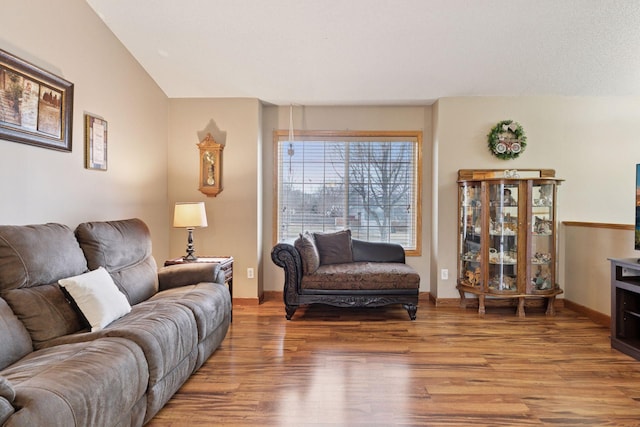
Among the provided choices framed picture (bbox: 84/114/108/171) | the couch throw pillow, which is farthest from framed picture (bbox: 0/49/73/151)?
the couch throw pillow

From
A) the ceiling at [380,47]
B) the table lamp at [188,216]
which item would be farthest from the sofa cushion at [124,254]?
the ceiling at [380,47]

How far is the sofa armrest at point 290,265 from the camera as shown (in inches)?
150

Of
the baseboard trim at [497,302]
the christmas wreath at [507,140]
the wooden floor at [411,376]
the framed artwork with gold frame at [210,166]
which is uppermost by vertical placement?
the christmas wreath at [507,140]

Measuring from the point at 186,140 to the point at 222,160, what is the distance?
500 mm

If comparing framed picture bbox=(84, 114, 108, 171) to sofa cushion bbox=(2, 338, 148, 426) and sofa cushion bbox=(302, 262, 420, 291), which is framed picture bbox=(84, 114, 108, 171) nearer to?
sofa cushion bbox=(2, 338, 148, 426)

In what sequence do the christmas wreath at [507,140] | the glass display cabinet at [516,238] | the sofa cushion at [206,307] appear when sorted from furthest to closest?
the christmas wreath at [507,140]
the glass display cabinet at [516,238]
the sofa cushion at [206,307]

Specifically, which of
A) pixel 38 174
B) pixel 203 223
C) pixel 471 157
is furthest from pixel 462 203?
pixel 38 174

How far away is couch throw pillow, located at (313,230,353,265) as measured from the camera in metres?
4.32

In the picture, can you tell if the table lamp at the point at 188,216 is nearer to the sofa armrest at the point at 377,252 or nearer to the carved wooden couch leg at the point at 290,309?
the carved wooden couch leg at the point at 290,309

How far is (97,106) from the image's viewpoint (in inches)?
A: 127

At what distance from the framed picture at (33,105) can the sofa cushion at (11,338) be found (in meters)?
1.12

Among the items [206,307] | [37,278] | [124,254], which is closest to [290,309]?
[206,307]

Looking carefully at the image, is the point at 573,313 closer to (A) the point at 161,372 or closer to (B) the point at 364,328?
(B) the point at 364,328

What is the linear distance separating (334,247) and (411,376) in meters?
1.96
